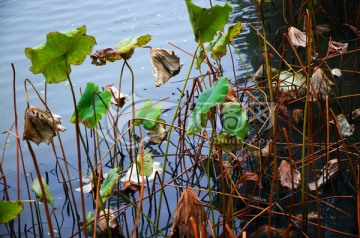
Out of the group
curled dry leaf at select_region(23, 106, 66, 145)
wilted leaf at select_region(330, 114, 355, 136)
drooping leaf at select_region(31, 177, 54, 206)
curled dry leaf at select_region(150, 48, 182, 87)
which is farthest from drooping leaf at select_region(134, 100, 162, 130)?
wilted leaf at select_region(330, 114, 355, 136)

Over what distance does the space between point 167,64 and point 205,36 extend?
0.17m

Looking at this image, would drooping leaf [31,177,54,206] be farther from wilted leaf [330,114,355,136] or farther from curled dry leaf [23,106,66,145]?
wilted leaf [330,114,355,136]

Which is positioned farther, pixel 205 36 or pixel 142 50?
pixel 142 50

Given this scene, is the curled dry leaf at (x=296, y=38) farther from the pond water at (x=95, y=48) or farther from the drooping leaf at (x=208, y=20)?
the drooping leaf at (x=208, y=20)

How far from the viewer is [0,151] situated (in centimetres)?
247

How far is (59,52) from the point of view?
1354 millimetres

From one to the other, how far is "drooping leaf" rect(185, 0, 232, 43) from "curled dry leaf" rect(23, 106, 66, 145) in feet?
1.39

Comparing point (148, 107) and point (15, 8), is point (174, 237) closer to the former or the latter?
point (148, 107)

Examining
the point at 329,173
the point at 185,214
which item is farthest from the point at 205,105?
the point at 329,173

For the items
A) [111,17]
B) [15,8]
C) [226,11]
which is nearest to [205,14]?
[226,11]

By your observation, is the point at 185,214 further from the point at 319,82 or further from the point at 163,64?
the point at 319,82

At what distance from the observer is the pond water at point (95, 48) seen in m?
2.32

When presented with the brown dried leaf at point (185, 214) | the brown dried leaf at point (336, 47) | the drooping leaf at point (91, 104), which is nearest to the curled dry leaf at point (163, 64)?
the drooping leaf at point (91, 104)

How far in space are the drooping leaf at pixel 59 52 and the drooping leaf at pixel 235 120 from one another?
1.18 feet
